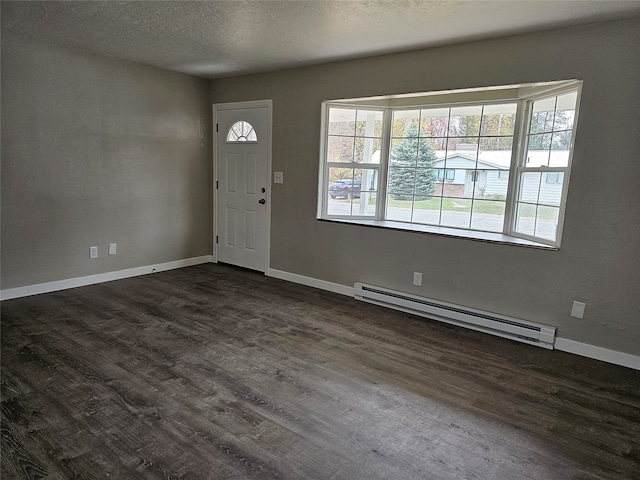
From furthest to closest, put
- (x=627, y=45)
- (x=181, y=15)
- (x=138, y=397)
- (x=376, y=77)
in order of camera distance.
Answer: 1. (x=376, y=77)
2. (x=181, y=15)
3. (x=627, y=45)
4. (x=138, y=397)

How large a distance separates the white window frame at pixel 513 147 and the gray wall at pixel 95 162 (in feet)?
6.23

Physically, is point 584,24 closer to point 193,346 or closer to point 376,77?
point 376,77

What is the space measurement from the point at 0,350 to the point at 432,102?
4.17 meters

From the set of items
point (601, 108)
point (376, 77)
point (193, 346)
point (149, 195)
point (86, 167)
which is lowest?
point (193, 346)

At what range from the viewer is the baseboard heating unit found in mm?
3236

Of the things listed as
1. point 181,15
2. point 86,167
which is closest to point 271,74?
point 181,15

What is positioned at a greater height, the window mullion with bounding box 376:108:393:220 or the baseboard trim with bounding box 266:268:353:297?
the window mullion with bounding box 376:108:393:220

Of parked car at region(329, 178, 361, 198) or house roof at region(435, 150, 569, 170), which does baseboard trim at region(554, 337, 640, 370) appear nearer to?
house roof at region(435, 150, 569, 170)

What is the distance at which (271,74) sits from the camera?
4688 mm

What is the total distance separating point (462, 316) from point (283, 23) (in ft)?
9.16

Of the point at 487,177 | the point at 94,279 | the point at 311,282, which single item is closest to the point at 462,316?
the point at 487,177

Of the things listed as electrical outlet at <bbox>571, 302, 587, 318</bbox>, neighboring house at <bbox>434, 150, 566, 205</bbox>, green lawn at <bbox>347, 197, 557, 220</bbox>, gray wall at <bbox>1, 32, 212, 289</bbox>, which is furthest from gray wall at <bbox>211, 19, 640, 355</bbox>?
gray wall at <bbox>1, 32, 212, 289</bbox>

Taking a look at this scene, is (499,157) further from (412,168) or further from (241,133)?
(241,133)

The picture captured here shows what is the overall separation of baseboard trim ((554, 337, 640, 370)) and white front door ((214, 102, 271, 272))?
3233mm
